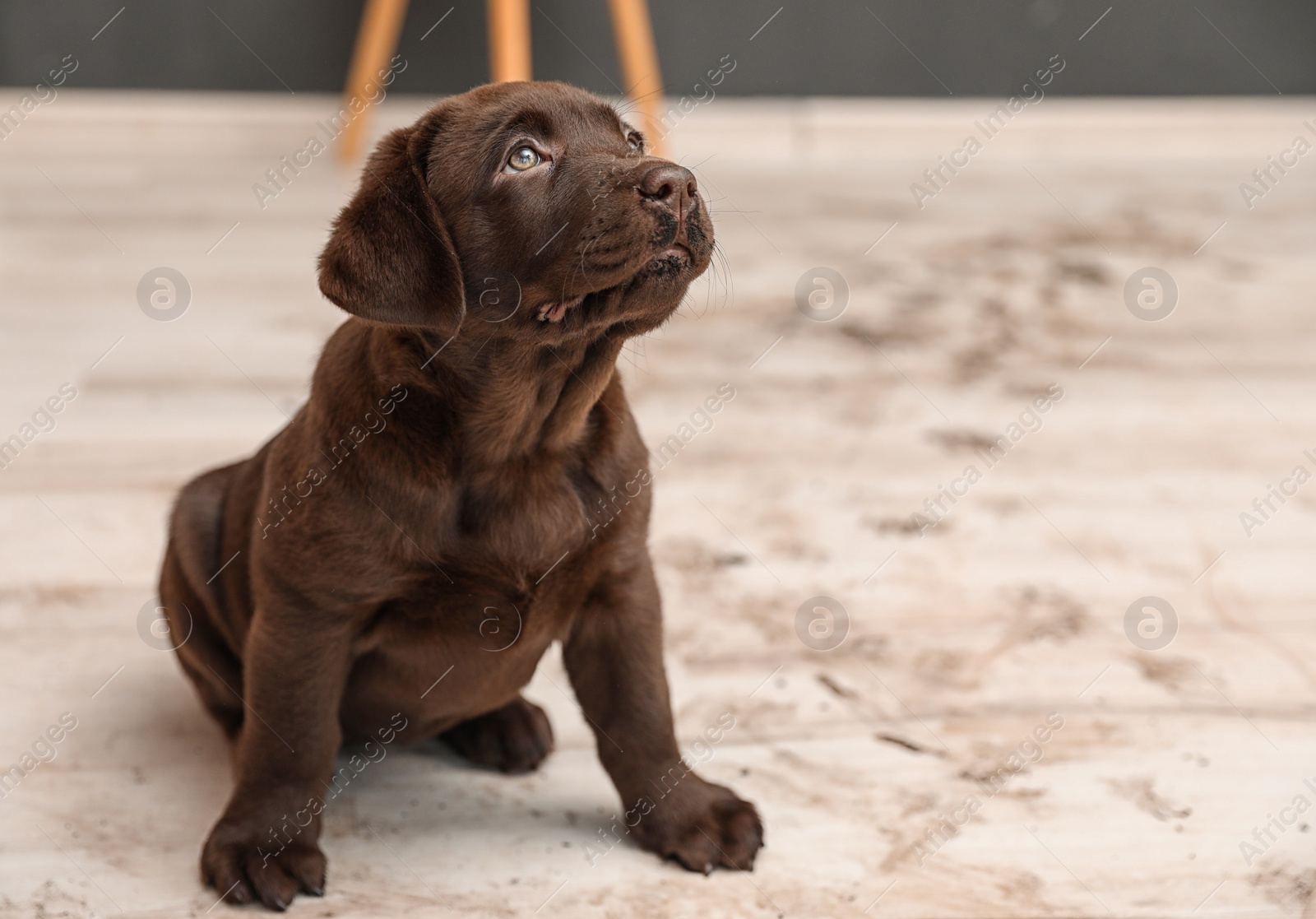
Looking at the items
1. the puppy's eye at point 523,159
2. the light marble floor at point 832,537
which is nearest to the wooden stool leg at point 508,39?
the light marble floor at point 832,537

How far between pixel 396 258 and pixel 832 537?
176 cm

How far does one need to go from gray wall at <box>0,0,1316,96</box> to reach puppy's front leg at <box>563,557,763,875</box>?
445cm

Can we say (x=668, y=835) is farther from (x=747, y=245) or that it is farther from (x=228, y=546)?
(x=747, y=245)

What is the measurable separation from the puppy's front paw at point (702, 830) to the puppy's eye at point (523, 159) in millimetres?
1034

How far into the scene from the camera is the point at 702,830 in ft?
7.79

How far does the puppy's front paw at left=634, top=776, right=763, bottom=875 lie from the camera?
7.72 ft

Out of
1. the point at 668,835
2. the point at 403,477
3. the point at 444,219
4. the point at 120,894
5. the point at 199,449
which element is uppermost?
the point at 444,219

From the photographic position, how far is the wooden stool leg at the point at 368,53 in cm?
554

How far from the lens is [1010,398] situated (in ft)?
14.1

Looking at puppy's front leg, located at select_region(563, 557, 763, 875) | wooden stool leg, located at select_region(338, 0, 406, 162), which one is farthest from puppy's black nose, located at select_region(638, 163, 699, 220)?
wooden stool leg, located at select_region(338, 0, 406, 162)

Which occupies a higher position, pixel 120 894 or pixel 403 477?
pixel 403 477

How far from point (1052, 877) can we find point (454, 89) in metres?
4.94

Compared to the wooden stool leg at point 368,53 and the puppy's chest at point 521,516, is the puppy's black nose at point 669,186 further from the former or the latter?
the wooden stool leg at point 368,53

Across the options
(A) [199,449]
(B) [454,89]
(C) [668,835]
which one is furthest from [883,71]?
(C) [668,835]
